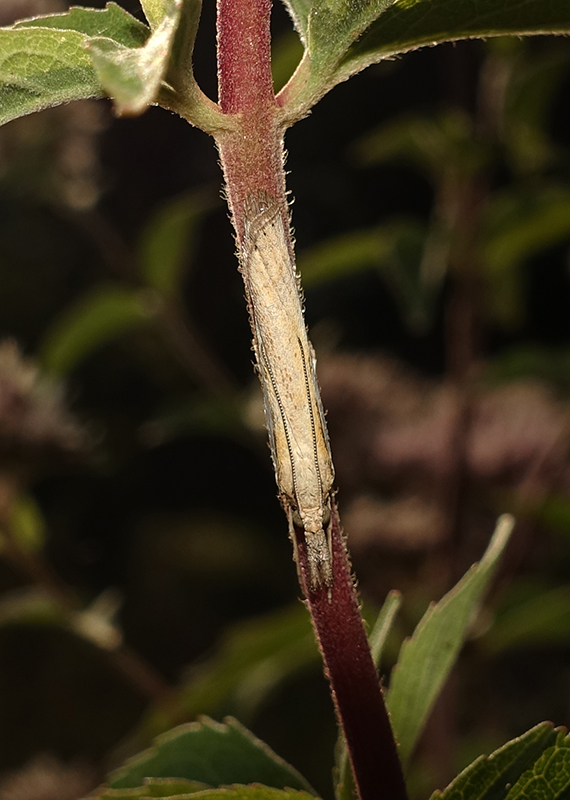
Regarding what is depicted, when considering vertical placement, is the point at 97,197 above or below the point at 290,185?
below

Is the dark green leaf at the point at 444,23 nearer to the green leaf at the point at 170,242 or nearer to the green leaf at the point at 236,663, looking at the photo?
the green leaf at the point at 236,663

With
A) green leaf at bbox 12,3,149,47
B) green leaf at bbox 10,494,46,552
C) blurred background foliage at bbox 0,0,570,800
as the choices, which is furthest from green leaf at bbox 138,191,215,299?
green leaf at bbox 12,3,149,47

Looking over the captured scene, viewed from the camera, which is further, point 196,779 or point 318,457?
point 196,779

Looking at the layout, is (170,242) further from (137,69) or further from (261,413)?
(137,69)

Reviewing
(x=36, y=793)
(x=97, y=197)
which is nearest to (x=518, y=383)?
(x=97, y=197)

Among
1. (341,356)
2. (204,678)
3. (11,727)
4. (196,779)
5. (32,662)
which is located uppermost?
(341,356)

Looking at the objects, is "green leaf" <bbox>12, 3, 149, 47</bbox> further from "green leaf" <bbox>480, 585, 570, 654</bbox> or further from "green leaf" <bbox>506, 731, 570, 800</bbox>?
"green leaf" <bbox>480, 585, 570, 654</bbox>

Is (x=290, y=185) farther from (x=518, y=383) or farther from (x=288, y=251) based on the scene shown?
(x=288, y=251)
